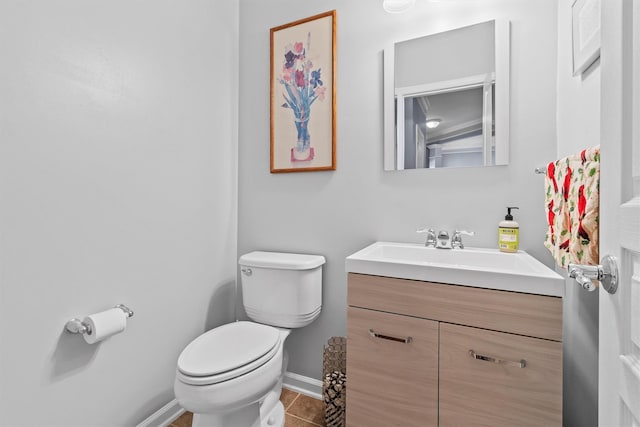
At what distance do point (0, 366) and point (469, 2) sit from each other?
2.24 m

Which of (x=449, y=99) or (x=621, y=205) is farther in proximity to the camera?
(x=449, y=99)

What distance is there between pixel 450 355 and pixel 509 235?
1.92 ft

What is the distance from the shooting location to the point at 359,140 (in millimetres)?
1559

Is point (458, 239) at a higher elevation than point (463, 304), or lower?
higher

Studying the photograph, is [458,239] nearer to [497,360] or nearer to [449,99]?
[497,360]

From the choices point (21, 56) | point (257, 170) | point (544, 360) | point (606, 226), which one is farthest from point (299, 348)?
point (21, 56)

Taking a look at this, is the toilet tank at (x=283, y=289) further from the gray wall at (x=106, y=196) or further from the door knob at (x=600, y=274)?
the door knob at (x=600, y=274)

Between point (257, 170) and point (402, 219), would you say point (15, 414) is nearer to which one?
point (257, 170)

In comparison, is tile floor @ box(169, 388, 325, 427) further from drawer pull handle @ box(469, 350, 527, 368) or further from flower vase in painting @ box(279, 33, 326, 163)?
flower vase in painting @ box(279, 33, 326, 163)

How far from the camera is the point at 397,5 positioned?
136 cm

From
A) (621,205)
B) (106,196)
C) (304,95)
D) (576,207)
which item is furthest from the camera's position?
(304,95)

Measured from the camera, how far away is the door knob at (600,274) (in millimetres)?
512

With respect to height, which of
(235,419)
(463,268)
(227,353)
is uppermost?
(463,268)

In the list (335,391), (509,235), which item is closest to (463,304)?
(509,235)
